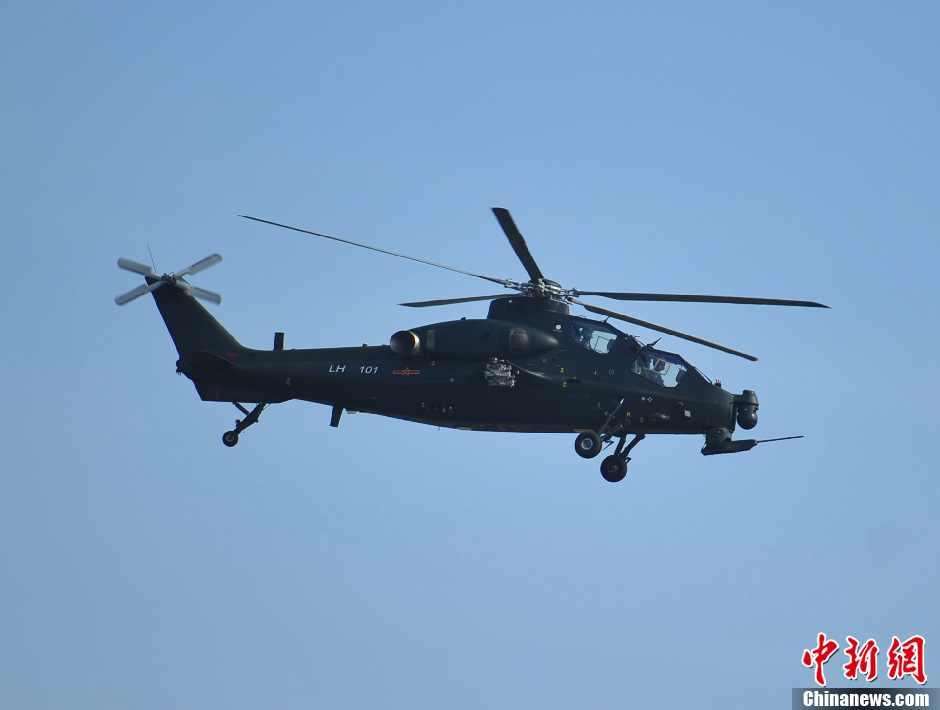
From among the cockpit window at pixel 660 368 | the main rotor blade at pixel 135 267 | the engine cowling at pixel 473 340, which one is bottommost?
the cockpit window at pixel 660 368

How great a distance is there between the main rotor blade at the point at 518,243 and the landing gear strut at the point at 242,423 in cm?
1042

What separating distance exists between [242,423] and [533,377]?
10.9 meters

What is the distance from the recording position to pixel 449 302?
137ft

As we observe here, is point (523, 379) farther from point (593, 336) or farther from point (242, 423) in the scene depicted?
point (242, 423)

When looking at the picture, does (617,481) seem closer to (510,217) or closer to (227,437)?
(510,217)

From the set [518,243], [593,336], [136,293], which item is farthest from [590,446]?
[136,293]

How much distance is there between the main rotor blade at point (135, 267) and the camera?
151 ft

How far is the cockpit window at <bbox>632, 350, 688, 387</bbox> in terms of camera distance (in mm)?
39844

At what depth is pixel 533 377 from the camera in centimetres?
4025

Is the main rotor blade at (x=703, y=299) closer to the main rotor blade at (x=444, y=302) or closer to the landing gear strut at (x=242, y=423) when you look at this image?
the main rotor blade at (x=444, y=302)

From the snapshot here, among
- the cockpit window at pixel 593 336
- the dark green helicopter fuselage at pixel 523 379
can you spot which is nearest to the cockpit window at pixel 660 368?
the dark green helicopter fuselage at pixel 523 379

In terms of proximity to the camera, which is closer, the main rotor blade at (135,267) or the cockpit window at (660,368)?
the cockpit window at (660,368)

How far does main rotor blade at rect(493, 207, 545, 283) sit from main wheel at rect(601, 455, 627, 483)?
231 inches

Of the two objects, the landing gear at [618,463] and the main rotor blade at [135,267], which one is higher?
the main rotor blade at [135,267]
